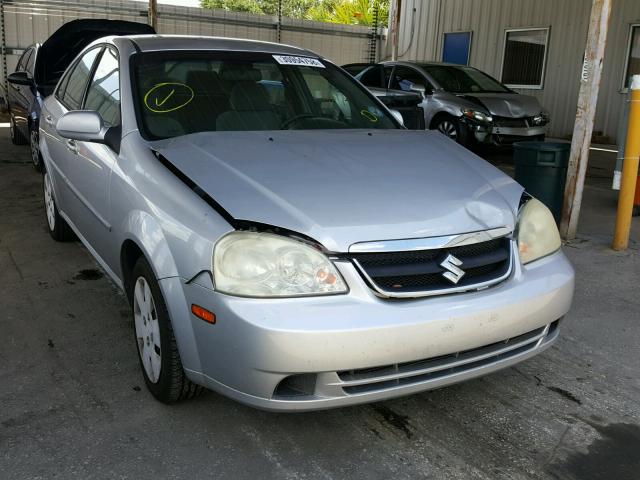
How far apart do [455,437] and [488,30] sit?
46.3 feet

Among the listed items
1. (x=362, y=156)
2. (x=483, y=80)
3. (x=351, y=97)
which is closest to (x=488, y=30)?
(x=483, y=80)

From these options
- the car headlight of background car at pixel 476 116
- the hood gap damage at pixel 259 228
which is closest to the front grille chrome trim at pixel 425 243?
the hood gap damage at pixel 259 228

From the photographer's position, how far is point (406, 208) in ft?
8.00

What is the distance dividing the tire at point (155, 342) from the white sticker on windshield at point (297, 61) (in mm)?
1658

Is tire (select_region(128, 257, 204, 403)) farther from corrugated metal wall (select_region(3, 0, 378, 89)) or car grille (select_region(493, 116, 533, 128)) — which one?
corrugated metal wall (select_region(3, 0, 378, 89))

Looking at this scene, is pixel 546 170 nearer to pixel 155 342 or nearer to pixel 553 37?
pixel 155 342

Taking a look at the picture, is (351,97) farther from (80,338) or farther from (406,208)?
(80,338)

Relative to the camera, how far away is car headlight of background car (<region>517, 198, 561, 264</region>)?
8.73ft

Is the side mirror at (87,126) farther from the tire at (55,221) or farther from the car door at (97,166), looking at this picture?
the tire at (55,221)

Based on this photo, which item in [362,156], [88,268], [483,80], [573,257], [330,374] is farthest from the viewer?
[483,80]

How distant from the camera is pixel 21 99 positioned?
815 cm

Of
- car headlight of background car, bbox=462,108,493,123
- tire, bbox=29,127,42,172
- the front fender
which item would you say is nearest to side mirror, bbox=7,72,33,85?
→ tire, bbox=29,127,42,172

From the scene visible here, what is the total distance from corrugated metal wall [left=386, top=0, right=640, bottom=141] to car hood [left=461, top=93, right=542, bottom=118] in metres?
3.75

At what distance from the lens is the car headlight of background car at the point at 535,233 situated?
2662 millimetres
